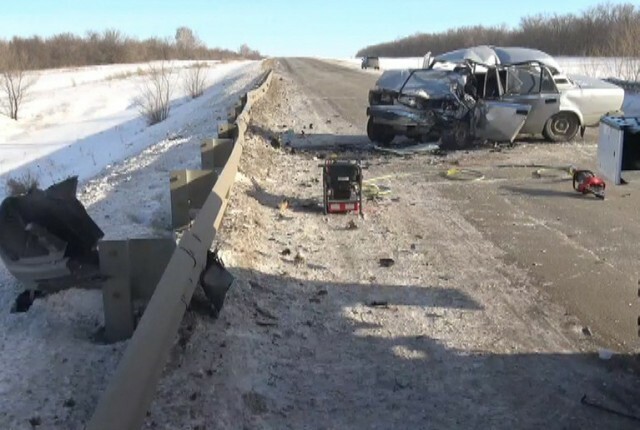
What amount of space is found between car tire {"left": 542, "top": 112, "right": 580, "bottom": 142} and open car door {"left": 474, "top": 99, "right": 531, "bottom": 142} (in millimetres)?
1144

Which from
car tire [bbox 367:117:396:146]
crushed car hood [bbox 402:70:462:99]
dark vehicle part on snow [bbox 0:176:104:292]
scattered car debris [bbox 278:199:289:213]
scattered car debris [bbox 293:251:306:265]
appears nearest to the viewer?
dark vehicle part on snow [bbox 0:176:104:292]

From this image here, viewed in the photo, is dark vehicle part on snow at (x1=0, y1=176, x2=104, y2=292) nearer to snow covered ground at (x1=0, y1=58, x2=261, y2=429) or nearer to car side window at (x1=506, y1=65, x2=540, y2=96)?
snow covered ground at (x1=0, y1=58, x2=261, y2=429)

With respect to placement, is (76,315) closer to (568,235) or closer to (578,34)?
(568,235)

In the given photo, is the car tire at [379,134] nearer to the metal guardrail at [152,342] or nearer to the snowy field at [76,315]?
the snowy field at [76,315]

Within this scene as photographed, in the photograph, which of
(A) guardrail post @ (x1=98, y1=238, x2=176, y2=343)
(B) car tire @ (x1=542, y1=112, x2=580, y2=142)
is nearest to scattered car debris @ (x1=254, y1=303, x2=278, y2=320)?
(A) guardrail post @ (x1=98, y1=238, x2=176, y2=343)

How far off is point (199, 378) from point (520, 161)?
9225 millimetres

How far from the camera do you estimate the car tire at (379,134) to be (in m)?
13.8

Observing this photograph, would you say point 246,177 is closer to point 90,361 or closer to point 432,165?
point 432,165

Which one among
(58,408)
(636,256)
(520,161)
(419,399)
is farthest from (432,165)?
(58,408)

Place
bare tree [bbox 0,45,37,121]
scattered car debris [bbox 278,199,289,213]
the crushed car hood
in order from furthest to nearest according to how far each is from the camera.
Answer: bare tree [bbox 0,45,37,121]
the crushed car hood
scattered car debris [bbox 278,199,289,213]

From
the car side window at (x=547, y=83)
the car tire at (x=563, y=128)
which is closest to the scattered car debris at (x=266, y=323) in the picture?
the car side window at (x=547, y=83)

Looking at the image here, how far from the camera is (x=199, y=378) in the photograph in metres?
3.90

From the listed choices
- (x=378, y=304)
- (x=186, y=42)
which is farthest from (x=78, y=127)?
(x=186, y=42)

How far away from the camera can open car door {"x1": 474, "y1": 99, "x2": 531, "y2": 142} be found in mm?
13094
